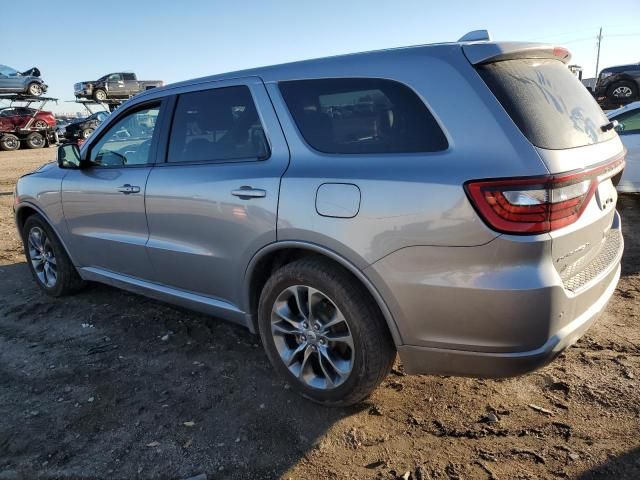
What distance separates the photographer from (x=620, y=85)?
48.6ft

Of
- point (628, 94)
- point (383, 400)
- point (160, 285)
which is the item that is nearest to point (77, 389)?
point (160, 285)

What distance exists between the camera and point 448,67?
2.23 meters

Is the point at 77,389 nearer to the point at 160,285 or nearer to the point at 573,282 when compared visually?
the point at 160,285

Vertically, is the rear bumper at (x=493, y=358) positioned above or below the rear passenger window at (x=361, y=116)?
below

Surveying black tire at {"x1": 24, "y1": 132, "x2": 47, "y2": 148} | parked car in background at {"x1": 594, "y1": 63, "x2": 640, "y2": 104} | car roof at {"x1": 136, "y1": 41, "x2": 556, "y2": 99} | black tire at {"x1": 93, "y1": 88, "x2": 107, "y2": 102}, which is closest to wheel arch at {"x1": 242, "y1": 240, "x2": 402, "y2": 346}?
car roof at {"x1": 136, "y1": 41, "x2": 556, "y2": 99}

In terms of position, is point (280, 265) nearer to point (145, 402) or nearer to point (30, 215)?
point (145, 402)

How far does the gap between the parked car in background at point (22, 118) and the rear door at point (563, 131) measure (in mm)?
24899

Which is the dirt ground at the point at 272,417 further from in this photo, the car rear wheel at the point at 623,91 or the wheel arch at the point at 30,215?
the car rear wheel at the point at 623,91

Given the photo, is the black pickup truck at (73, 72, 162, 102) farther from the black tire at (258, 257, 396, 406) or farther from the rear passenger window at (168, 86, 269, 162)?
the black tire at (258, 257, 396, 406)

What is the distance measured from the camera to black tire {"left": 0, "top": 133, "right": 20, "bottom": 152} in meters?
22.2

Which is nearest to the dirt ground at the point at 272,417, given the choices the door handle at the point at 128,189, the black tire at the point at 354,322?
the black tire at the point at 354,322

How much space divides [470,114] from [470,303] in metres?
0.80

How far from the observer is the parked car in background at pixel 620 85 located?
48.1 feet

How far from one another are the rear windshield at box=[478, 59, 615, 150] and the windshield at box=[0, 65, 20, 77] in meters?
29.2
